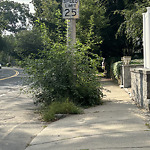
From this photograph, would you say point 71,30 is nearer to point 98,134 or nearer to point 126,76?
point 98,134

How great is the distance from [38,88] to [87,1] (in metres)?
15.0

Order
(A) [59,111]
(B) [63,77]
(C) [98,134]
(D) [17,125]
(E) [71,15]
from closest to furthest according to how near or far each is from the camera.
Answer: (C) [98,134], (D) [17,125], (A) [59,111], (B) [63,77], (E) [71,15]

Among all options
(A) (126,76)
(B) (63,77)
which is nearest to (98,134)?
(B) (63,77)

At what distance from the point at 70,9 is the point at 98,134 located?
6232mm

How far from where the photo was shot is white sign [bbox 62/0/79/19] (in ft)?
34.7

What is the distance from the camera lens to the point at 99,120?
6.88 meters

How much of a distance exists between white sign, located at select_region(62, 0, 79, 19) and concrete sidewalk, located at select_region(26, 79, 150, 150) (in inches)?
177

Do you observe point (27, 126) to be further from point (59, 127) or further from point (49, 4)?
point (49, 4)

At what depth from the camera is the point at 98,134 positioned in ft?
18.4

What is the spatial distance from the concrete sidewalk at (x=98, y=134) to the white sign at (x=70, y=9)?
14.8 feet

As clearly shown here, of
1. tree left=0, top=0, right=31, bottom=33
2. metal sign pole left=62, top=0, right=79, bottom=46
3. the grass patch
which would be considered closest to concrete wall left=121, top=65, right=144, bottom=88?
metal sign pole left=62, top=0, right=79, bottom=46

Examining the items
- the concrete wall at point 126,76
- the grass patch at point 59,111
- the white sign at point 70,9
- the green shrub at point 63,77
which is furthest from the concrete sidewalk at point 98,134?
the concrete wall at point 126,76

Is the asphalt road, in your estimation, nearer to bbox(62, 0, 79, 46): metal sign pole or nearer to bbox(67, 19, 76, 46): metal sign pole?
bbox(67, 19, 76, 46): metal sign pole

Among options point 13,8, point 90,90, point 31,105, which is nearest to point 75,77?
point 90,90
